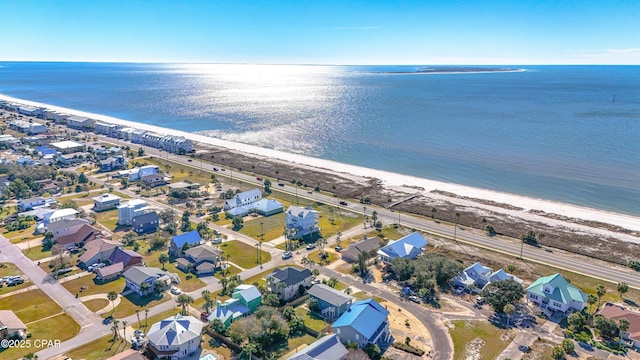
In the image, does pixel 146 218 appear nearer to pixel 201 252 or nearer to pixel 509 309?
pixel 201 252

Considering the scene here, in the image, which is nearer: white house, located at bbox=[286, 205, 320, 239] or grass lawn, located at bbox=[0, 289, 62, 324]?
grass lawn, located at bbox=[0, 289, 62, 324]

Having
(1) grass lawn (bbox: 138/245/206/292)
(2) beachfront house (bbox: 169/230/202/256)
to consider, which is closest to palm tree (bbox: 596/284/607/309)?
(1) grass lawn (bbox: 138/245/206/292)

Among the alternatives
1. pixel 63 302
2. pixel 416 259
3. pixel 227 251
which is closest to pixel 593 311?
pixel 416 259

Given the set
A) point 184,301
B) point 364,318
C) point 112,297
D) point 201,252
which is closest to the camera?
point 364,318

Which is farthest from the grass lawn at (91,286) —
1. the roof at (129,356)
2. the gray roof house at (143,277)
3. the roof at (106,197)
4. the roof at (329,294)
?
the roof at (106,197)

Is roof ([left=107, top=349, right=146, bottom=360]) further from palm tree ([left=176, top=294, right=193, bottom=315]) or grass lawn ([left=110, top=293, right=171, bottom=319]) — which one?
grass lawn ([left=110, top=293, right=171, bottom=319])

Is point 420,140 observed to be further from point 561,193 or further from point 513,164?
point 561,193

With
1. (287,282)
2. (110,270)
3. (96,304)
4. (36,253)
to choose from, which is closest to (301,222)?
(287,282)
